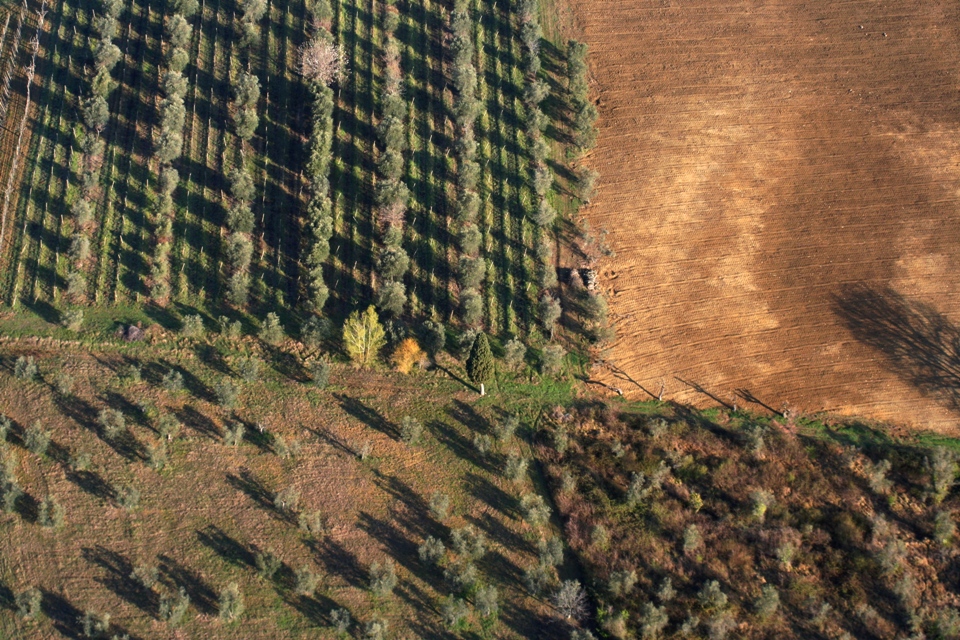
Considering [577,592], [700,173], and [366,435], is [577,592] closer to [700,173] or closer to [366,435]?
[366,435]

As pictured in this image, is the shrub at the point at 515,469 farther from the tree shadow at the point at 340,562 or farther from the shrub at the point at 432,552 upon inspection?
the tree shadow at the point at 340,562

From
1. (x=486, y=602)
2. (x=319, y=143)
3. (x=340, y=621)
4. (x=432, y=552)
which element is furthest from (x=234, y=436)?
(x=319, y=143)

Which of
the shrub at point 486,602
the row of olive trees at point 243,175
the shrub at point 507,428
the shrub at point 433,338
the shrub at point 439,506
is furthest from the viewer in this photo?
the row of olive trees at point 243,175

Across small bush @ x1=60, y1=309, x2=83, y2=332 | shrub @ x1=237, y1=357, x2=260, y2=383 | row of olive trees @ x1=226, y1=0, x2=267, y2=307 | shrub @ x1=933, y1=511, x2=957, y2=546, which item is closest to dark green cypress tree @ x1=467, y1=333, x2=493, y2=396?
shrub @ x1=237, y1=357, x2=260, y2=383

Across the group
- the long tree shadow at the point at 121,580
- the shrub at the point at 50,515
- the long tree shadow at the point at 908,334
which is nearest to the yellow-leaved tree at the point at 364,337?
the long tree shadow at the point at 121,580

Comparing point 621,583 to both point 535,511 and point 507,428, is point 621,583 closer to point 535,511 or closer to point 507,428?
point 535,511

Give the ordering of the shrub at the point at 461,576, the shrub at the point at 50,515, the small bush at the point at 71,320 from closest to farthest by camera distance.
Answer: the shrub at the point at 461,576
the shrub at the point at 50,515
the small bush at the point at 71,320

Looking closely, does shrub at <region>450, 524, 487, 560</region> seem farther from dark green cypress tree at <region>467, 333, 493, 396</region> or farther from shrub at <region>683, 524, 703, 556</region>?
shrub at <region>683, 524, 703, 556</region>
